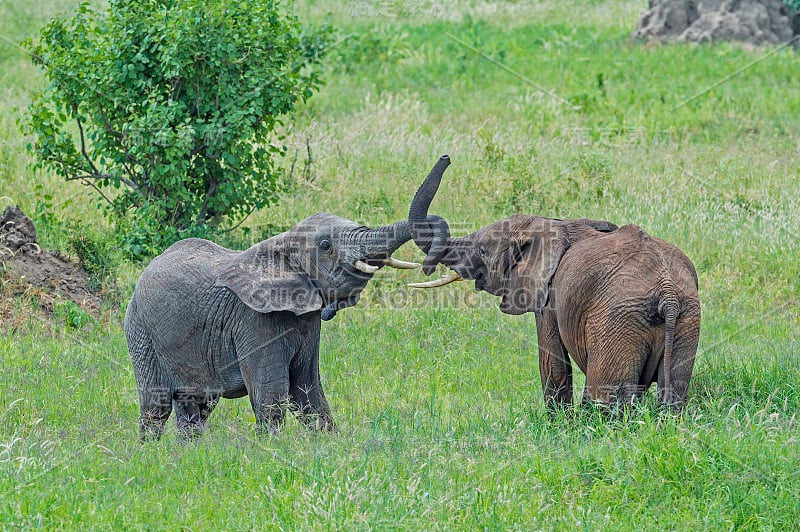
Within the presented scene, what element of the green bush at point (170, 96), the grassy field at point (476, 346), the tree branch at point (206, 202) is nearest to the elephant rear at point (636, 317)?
the grassy field at point (476, 346)

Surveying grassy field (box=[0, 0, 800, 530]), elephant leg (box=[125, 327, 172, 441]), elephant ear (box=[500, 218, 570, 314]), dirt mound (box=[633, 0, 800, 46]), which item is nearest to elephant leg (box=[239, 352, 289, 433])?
grassy field (box=[0, 0, 800, 530])

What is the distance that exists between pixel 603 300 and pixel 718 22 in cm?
1865

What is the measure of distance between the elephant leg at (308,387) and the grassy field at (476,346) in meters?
0.28

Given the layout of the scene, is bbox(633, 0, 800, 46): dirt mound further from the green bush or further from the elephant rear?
the elephant rear

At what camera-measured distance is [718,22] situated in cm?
2423

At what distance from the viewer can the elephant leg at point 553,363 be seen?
805cm

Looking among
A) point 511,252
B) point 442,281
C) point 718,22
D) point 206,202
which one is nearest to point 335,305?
point 442,281

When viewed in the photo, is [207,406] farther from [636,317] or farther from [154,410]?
[636,317]

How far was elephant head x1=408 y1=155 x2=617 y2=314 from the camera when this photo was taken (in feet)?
26.1

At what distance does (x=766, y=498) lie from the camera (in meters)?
6.16

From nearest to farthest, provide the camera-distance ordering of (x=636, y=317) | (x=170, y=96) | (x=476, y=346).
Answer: (x=636, y=317), (x=476, y=346), (x=170, y=96)

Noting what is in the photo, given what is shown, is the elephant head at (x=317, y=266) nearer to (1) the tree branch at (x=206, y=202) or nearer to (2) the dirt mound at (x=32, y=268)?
(2) the dirt mound at (x=32, y=268)

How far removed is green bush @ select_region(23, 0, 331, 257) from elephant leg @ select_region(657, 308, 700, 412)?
20.0 ft

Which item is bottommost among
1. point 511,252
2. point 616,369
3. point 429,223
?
point 616,369
